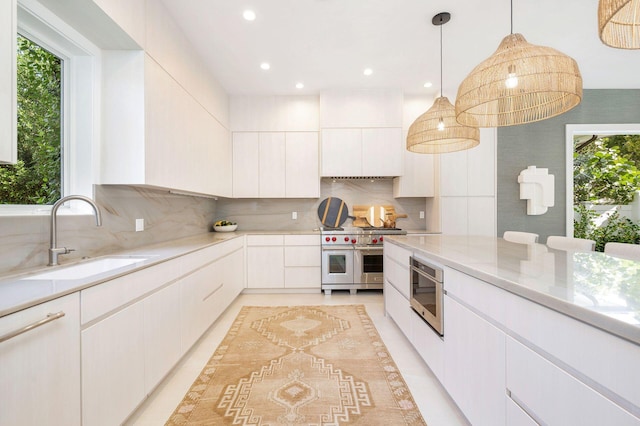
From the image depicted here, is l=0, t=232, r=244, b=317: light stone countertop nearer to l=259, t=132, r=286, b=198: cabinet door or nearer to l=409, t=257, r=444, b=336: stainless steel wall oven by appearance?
l=409, t=257, r=444, b=336: stainless steel wall oven

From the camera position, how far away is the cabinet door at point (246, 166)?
4.01m

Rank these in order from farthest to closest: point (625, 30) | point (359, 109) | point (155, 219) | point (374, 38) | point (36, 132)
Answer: point (359, 109) < point (374, 38) < point (155, 219) < point (36, 132) < point (625, 30)

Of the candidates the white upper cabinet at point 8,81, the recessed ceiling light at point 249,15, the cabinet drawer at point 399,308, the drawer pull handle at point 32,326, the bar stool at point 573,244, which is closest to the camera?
the drawer pull handle at point 32,326

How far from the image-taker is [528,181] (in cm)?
377

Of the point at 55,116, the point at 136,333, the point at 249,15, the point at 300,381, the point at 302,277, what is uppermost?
the point at 249,15

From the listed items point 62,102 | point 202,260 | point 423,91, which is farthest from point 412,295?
point 423,91

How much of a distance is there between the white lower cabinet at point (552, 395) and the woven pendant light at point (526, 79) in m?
1.28

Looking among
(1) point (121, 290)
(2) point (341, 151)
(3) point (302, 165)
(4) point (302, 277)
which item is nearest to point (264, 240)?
(4) point (302, 277)

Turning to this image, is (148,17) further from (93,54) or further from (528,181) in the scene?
(528,181)

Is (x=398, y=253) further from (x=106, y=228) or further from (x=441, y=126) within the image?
(x=106, y=228)

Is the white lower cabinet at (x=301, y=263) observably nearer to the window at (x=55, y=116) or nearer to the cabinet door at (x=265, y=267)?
the cabinet door at (x=265, y=267)

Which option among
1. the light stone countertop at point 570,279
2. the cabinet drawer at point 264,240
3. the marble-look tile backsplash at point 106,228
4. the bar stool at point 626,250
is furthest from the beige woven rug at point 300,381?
the bar stool at point 626,250

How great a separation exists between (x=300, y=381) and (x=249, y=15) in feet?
9.40

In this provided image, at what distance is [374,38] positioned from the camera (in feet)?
8.85
